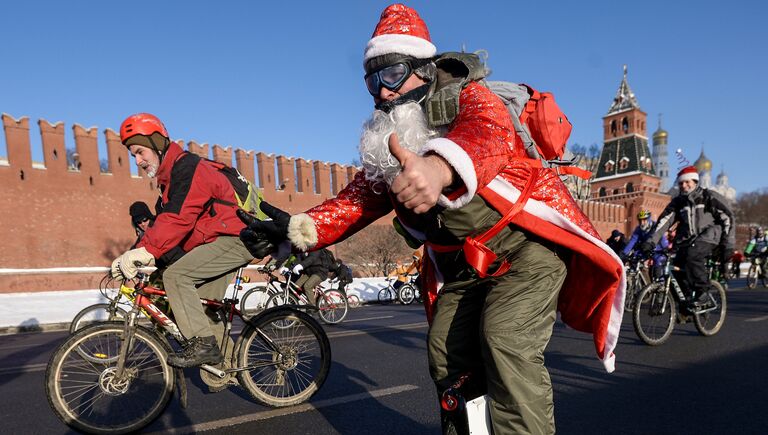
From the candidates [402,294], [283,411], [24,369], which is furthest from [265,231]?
[402,294]

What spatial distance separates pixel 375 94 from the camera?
5.67 ft

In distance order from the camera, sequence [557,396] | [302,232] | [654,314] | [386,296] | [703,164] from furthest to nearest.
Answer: [703,164] → [386,296] → [654,314] → [557,396] → [302,232]

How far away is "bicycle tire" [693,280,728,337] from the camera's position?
6170 millimetres

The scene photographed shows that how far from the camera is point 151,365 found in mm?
3227

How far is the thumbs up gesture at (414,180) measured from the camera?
1051 millimetres

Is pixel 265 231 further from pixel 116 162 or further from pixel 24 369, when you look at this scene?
pixel 116 162

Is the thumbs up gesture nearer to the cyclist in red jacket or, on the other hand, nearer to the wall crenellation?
the cyclist in red jacket

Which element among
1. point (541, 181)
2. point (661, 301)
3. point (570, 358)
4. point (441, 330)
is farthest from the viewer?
point (661, 301)

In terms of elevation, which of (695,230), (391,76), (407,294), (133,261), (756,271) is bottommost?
(756,271)

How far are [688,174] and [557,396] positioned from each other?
4.01 meters

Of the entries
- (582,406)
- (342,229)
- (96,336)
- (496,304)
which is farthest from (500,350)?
(96,336)

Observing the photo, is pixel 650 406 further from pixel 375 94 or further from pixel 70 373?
pixel 70 373

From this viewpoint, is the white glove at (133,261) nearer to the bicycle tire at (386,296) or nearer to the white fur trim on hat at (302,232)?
the white fur trim on hat at (302,232)

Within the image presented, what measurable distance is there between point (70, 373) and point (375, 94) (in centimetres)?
279
